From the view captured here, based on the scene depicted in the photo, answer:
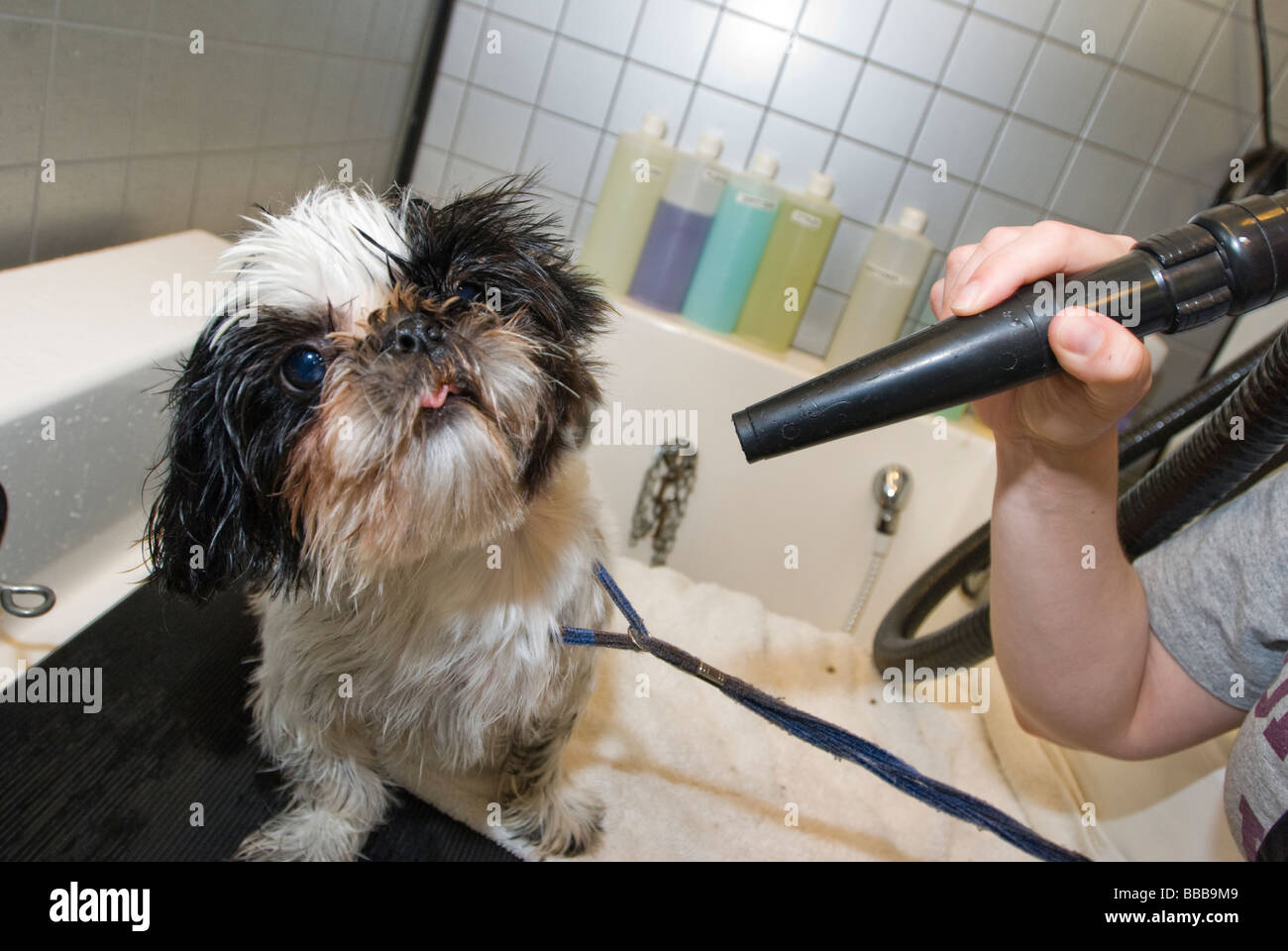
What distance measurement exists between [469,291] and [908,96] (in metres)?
1.36

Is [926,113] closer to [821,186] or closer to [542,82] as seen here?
[821,186]

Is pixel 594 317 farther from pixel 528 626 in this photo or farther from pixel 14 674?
pixel 14 674

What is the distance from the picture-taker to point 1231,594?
893 millimetres

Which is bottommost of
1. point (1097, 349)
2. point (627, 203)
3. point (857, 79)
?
point (627, 203)

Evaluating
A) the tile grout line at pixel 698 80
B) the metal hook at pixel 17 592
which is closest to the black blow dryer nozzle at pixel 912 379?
the metal hook at pixel 17 592

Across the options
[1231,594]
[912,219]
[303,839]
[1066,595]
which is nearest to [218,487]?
[303,839]

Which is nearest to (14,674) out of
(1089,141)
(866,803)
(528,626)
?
(528,626)

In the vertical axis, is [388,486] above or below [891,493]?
above

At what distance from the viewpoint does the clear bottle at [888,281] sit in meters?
1.81

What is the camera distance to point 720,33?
177cm

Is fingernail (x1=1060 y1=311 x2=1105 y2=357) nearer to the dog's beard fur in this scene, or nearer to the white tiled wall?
the dog's beard fur

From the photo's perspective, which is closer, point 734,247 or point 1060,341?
point 1060,341

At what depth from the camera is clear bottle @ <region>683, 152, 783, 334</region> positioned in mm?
1810

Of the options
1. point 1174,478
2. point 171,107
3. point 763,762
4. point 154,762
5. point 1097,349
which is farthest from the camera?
point 763,762
